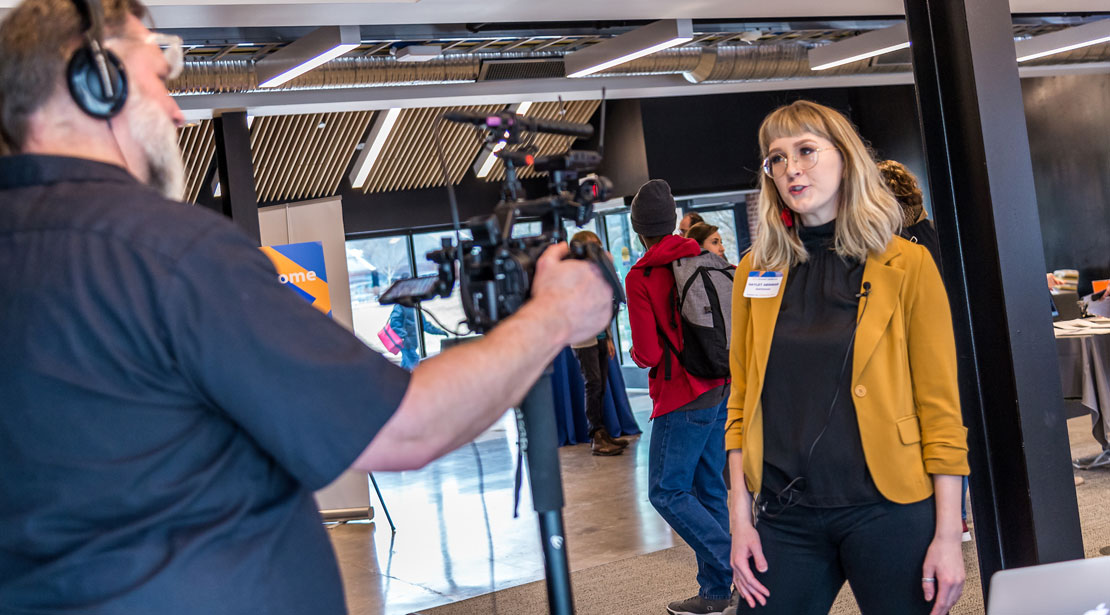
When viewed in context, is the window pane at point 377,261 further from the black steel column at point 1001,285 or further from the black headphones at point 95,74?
the black headphones at point 95,74

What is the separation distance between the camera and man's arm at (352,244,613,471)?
0.99 m

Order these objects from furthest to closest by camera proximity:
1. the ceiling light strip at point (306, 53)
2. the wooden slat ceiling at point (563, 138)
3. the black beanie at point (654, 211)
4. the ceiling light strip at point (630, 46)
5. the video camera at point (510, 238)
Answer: the wooden slat ceiling at point (563, 138) → the ceiling light strip at point (630, 46) → the ceiling light strip at point (306, 53) → the black beanie at point (654, 211) → the video camera at point (510, 238)

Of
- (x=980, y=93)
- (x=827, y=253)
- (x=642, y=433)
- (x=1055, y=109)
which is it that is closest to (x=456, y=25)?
(x=642, y=433)

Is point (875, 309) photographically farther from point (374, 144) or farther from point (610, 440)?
point (374, 144)

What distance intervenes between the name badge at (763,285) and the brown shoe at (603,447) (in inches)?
232

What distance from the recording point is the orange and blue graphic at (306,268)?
571 cm

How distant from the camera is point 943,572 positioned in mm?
1711

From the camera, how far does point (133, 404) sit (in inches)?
37.9

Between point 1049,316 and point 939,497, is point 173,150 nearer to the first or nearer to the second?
point 939,497

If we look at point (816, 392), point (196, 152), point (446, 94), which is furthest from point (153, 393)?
point (196, 152)

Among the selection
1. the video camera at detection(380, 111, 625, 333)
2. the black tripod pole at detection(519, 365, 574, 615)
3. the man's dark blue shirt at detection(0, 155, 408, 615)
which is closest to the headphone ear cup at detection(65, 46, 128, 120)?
the man's dark blue shirt at detection(0, 155, 408, 615)

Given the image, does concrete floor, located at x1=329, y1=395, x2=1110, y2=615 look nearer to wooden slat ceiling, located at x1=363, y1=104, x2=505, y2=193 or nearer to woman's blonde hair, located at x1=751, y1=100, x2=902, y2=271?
woman's blonde hair, located at x1=751, y1=100, x2=902, y2=271

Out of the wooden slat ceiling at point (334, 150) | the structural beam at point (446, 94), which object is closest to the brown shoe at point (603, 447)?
the structural beam at point (446, 94)

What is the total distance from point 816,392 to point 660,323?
6.12 feet
